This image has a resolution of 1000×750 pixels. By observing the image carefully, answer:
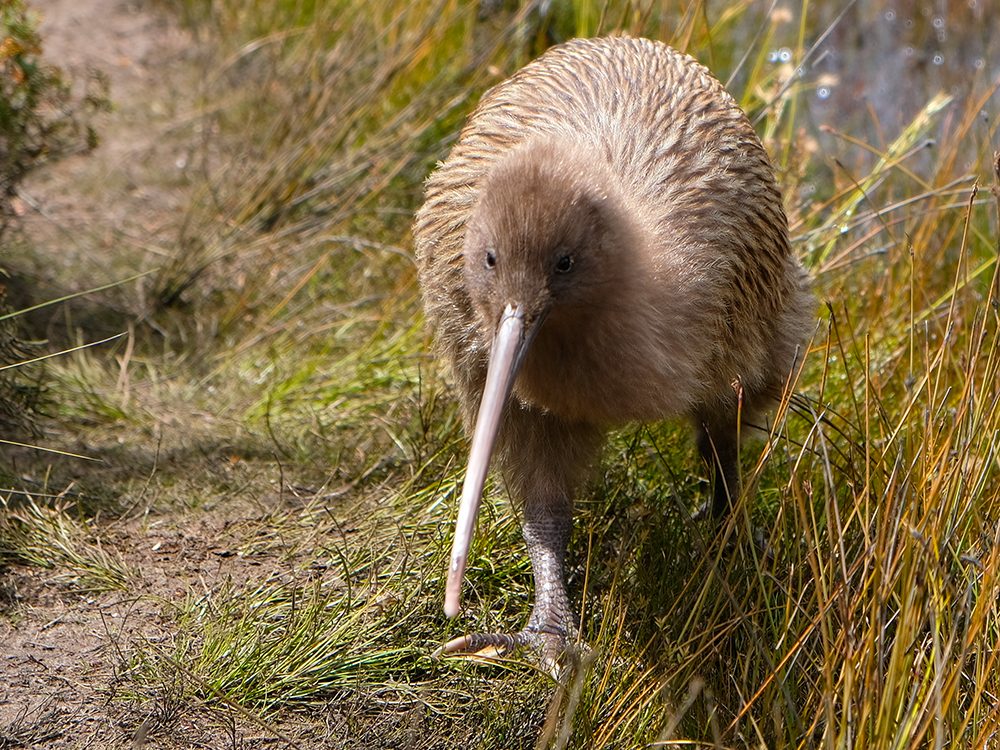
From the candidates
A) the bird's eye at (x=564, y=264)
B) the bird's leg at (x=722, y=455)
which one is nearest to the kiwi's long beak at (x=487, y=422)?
the bird's eye at (x=564, y=264)

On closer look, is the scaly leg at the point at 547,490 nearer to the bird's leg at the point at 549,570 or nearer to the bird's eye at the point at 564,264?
the bird's leg at the point at 549,570

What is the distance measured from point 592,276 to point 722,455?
1.13m

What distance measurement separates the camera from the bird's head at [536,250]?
9.05 ft

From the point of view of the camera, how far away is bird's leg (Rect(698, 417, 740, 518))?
371 centimetres

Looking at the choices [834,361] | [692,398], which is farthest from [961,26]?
[692,398]

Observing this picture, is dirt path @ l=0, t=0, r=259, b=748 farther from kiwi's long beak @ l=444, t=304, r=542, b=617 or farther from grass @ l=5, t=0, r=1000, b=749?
kiwi's long beak @ l=444, t=304, r=542, b=617

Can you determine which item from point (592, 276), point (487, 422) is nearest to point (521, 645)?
point (487, 422)

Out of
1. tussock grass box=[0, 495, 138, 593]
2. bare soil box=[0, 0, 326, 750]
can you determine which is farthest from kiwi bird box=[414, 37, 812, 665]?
tussock grass box=[0, 495, 138, 593]

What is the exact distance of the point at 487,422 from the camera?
261 centimetres

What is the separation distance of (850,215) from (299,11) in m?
3.16

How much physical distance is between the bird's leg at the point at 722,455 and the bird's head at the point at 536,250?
94 cm

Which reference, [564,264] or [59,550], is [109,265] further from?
[564,264]

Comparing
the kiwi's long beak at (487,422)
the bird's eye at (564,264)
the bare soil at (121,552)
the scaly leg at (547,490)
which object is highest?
the bird's eye at (564,264)

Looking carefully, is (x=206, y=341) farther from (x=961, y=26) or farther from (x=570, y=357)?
(x=961, y=26)
